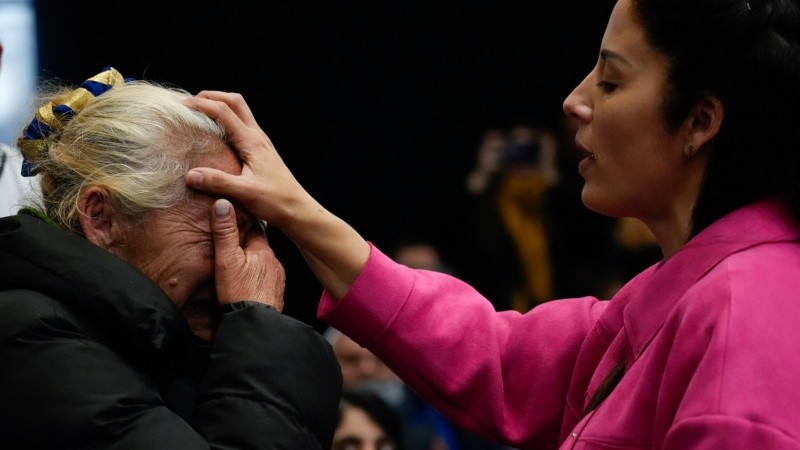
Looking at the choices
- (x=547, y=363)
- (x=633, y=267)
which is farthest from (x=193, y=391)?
(x=633, y=267)

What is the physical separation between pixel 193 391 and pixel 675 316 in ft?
2.27

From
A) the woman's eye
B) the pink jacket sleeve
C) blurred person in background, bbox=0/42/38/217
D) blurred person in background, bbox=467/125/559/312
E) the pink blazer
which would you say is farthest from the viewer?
blurred person in background, bbox=467/125/559/312

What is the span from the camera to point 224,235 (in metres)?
1.88

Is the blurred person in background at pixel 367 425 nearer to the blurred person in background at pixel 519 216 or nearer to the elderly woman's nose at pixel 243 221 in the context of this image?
the elderly woman's nose at pixel 243 221

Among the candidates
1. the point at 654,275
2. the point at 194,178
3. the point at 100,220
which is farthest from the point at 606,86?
the point at 100,220

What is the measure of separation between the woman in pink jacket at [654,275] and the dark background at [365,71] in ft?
9.00

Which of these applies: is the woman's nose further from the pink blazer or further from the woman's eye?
the pink blazer

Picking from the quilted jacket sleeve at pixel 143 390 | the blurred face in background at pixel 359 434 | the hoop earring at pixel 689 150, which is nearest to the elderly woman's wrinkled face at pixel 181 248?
the quilted jacket sleeve at pixel 143 390

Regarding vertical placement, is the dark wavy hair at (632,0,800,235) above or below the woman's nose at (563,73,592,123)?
above

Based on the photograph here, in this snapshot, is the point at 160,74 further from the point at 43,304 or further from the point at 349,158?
the point at 43,304

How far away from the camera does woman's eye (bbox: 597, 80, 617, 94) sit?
1760mm

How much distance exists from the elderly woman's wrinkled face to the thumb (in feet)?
0.06

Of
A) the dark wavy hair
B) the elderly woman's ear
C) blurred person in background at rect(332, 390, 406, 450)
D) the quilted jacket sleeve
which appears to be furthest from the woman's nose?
blurred person in background at rect(332, 390, 406, 450)

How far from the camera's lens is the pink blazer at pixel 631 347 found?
4.80ft
